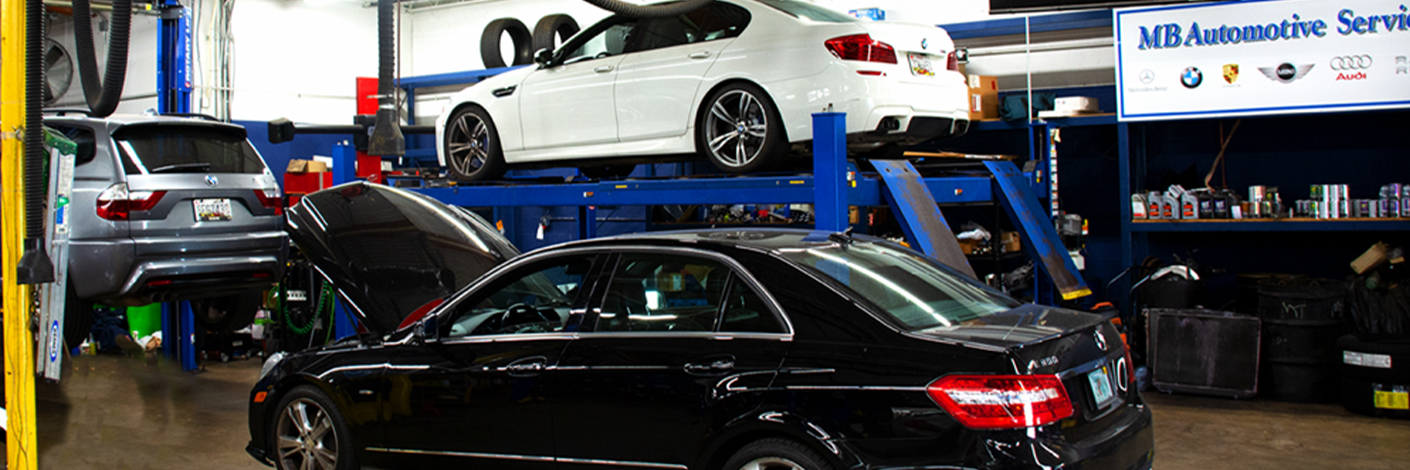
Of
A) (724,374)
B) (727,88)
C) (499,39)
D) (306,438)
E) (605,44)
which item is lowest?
(306,438)

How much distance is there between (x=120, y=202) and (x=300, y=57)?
9554 millimetres

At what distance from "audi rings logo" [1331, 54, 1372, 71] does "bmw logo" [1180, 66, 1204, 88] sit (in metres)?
0.85

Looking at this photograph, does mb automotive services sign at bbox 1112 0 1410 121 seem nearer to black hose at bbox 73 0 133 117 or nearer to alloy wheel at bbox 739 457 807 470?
alloy wheel at bbox 739 457 807 470

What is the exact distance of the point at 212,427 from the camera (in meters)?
6.46

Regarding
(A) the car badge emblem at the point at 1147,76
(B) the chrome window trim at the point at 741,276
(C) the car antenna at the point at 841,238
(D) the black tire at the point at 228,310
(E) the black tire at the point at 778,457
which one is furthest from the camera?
(D) the black tire at the point at 228,310

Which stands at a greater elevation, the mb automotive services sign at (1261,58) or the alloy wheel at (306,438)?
the mb automotive services sign at (1261,58)

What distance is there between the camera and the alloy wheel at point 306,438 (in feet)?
13.6

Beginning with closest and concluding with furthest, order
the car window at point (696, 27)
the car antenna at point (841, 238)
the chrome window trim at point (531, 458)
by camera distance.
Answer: the chrome window trim at point (531, 458) < the car antenna at point (841, 238) < the car window at point (696, 27)

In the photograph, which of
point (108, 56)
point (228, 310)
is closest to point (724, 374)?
point (108, 56)

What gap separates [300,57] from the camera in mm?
15312

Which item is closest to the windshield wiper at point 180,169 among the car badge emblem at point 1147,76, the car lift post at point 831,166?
the car lift post at point 831,166

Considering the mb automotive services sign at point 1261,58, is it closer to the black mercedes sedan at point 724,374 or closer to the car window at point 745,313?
the black mercedes sedan at point 724,374

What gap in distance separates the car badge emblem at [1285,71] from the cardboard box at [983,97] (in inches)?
84.0

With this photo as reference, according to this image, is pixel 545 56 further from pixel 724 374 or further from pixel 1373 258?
pixel 1373 258
